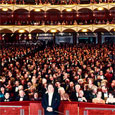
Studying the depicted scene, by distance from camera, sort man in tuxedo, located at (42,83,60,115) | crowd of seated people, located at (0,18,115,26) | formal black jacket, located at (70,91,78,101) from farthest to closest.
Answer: crowd of seated people, located at (0,18,115,26) < formal black jacket, located at (70,91,78,101) < man in tuxedo, located at (42,83,60,115)

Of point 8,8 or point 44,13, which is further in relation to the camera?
point 44,13

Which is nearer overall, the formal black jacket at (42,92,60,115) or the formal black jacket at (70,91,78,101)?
the formal black jacket at (42,92,60,115)

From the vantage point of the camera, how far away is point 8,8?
24.5 metres

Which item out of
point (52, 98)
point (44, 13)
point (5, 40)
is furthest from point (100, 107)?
point (5, 40)

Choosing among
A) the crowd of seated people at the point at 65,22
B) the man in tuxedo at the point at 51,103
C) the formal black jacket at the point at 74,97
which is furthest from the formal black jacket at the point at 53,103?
the crowd of seated people at the point at 65,22

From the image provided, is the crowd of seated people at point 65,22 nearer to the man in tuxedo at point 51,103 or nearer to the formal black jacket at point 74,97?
Result: the formal black jacket at point 74,97

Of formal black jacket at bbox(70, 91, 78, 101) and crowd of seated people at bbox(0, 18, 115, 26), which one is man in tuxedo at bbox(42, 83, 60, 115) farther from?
crowd of seated people at bbox(0, 18, 115, 26)

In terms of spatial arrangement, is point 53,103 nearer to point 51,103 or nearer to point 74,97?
point 51,103

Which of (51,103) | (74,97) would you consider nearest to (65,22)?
(74,97)

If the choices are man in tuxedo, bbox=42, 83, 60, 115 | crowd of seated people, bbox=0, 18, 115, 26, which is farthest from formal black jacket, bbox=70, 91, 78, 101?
crowd of seated people, bbox=0, 18, 115, 26

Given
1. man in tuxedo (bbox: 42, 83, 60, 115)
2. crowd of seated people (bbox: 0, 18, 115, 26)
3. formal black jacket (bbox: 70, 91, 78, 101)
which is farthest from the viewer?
crowd of seated people (bbox: 0, 18, 115, 26)

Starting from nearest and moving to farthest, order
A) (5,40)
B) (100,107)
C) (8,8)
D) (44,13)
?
1. (100,107)
2. (8,8)
3. (44,13)
4. (5,40)

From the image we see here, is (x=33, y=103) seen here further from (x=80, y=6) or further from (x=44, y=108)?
(x=80, y=6)

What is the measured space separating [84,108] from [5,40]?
2619 cm
